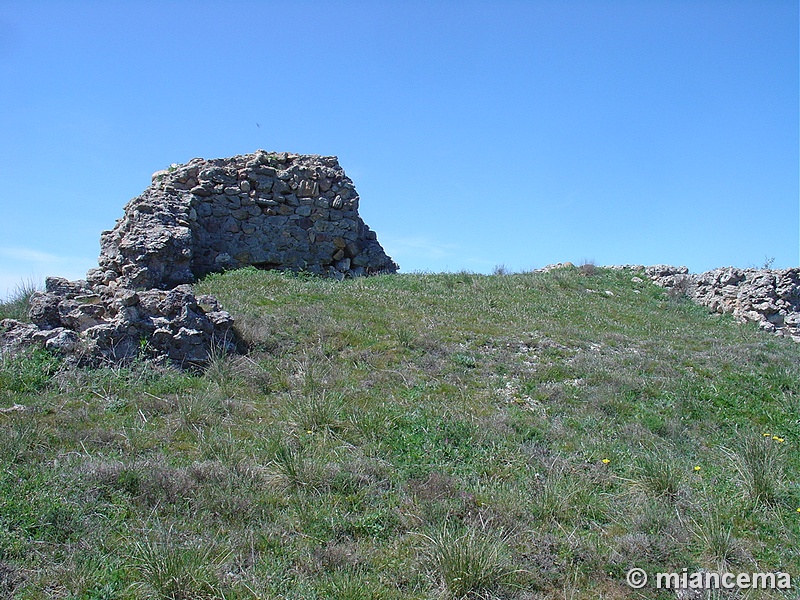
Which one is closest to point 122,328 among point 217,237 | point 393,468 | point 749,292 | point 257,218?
point 393,468

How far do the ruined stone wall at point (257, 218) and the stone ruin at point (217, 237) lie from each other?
25 mm

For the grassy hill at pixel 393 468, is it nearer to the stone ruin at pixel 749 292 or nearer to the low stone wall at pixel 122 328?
the low stone wall at pixel 122 328

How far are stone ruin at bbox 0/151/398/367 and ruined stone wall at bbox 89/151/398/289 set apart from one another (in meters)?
0.02

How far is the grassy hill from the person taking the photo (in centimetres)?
456

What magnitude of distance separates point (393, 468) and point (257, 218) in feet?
37.5

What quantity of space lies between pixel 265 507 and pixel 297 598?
1185 millimetres

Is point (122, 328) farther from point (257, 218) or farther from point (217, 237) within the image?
point (257, 218)

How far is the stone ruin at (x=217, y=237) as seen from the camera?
9477 millimetres

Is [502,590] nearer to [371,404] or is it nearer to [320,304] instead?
[371,404]

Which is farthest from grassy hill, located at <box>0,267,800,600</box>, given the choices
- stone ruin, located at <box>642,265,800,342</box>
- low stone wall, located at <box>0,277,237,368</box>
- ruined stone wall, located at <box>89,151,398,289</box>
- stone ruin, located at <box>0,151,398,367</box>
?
ruined stone wall, located at <box>89,151,398,289</box>

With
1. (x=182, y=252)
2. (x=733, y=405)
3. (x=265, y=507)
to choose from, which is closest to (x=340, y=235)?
(x=182, y=252)

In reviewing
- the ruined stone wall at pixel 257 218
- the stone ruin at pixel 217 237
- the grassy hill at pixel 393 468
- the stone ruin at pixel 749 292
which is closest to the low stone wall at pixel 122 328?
the stone ruin at pixel 217 237

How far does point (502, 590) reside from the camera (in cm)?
448

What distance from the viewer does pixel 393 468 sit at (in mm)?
6188
